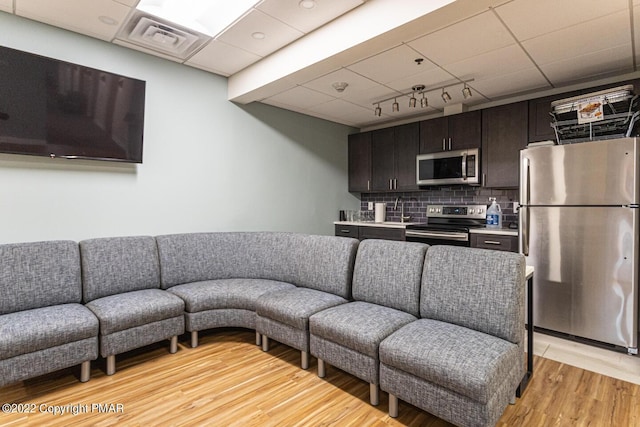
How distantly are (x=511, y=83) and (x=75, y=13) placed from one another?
396cm

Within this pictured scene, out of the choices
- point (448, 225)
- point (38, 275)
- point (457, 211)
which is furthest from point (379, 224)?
point (38, 275)

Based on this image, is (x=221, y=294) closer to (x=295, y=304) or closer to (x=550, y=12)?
(x=295, y=304)

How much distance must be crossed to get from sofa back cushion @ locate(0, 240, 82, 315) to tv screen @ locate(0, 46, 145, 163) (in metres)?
0.74

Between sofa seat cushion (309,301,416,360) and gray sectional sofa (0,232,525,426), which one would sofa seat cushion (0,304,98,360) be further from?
sofa seat cushion (309,301,416,360)

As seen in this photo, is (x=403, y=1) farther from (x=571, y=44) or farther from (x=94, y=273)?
(x=94, y=273)

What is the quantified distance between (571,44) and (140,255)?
3.97 meters

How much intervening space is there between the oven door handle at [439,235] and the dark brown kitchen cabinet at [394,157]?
0.76m

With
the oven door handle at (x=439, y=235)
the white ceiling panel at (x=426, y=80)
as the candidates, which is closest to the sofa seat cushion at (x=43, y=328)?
the oven door handle at (x=439, y=235)

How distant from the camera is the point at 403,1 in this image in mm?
2186

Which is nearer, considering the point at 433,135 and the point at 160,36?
the point at 160,36

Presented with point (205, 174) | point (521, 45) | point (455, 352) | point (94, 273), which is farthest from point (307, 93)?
point (455, 352)

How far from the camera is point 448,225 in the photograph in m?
4.09

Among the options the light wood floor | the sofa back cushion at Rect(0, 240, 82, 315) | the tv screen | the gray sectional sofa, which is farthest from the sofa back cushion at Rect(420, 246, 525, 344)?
the tv screen

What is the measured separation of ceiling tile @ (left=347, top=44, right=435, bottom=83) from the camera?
9.30ft
